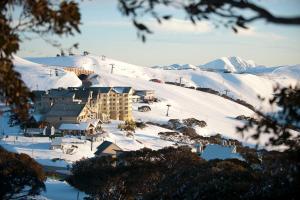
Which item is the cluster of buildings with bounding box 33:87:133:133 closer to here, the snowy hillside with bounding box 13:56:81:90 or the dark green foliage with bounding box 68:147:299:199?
the dark green foliage with bounding box 68:147:299:199

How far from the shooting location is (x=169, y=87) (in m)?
116

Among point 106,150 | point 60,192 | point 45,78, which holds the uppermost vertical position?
point 45,78

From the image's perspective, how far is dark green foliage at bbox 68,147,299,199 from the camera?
44.4 ft

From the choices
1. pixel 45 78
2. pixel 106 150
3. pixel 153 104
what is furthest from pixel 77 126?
pixel 45 78

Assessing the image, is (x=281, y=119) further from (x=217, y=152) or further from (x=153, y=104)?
(x=153, y=104)

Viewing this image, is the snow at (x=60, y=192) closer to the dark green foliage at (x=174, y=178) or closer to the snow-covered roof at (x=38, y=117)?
the dark green foliage at (x=174, y=178)

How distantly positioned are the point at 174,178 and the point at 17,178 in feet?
30.4

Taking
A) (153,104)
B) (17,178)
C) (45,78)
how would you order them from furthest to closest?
(45,78)
(153,104)
(17,178)

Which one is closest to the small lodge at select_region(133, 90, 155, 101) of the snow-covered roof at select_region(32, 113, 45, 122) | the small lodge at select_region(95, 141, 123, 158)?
the snow-covered roof at select_region(32, 113, 45, 122)

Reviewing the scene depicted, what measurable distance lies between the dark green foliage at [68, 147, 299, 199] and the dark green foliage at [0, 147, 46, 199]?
2.77 meters

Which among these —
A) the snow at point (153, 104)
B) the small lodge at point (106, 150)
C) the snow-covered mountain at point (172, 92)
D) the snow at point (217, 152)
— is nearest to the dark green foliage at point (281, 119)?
the snow at point (153, 104)

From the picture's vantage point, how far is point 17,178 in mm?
24203

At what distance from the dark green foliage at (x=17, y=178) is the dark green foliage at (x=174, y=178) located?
2.77 meters

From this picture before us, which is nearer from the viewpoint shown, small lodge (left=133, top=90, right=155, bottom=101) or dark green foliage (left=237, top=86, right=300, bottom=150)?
dark green foliage (left=237, top=86, right=300, bottom=150)
